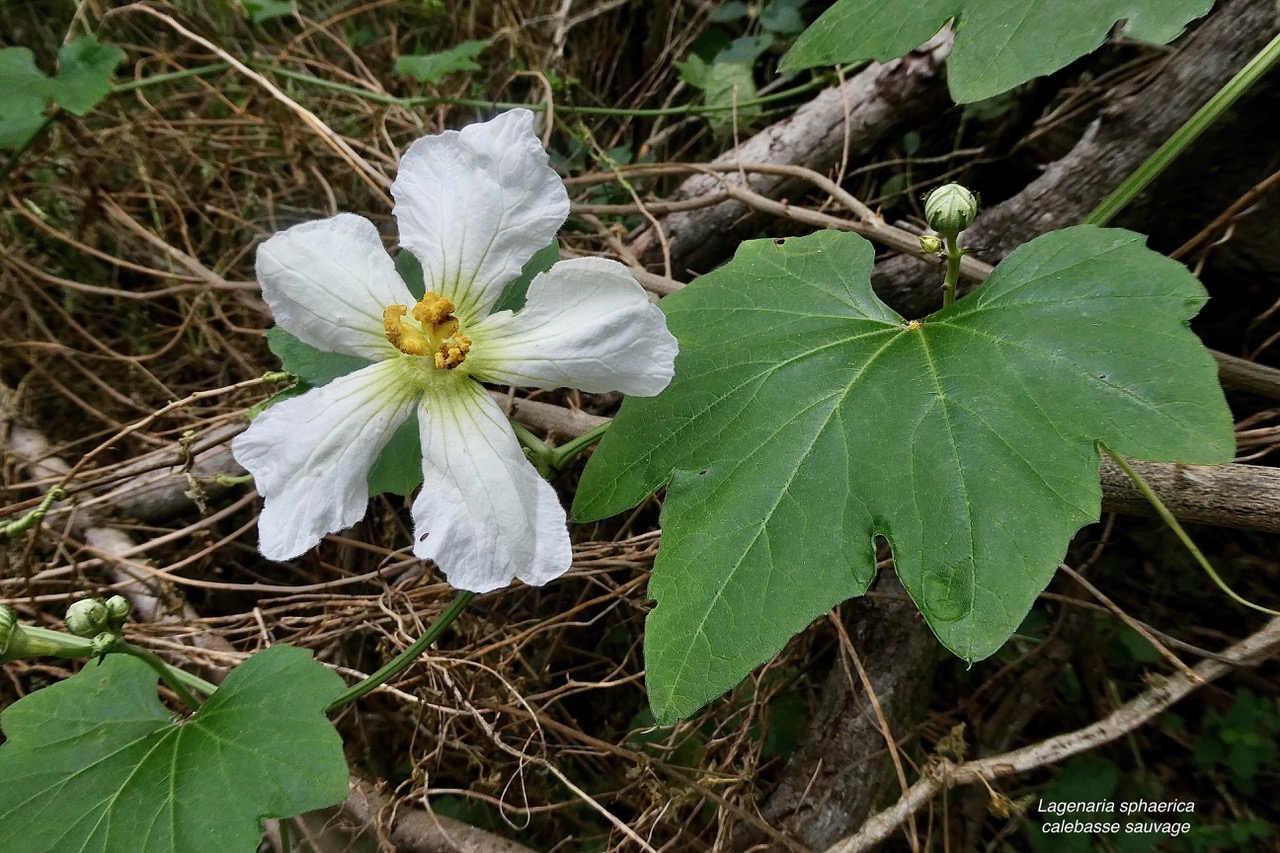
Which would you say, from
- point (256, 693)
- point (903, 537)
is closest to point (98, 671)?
A: point (256, 693)

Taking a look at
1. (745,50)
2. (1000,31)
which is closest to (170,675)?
(1000,31)

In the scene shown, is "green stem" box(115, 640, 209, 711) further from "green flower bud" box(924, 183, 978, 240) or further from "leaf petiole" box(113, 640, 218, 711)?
"green flower bud" box(924, 183, 978, 240)

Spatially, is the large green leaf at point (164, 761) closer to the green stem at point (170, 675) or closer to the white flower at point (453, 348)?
the green stem at point (170, 675)

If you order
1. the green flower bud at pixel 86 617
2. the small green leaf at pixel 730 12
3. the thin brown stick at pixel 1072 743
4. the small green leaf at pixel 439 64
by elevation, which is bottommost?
the thin brown stick at pixel 1072 743

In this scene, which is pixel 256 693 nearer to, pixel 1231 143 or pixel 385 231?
pixel 385 231

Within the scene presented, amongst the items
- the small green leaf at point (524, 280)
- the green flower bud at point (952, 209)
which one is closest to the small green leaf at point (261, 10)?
the small green leaf at point (524, 280)

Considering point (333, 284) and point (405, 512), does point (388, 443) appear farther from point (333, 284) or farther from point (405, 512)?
point (405, 512)
